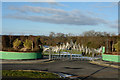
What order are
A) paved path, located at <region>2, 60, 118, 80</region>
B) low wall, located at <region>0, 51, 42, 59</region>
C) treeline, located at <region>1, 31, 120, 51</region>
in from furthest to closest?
treeline, located at <region>1, 31, 120, 51</region>
low wall, located at <region>0, 51, 42, 59</region>
paved path, located at <region>2, 60, 118, 80</region>

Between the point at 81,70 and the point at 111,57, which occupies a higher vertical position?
the point at 111,57

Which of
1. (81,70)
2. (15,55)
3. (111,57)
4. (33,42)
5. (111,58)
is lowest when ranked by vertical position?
(81,70)

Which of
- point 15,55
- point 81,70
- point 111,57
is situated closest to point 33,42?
point 15,55

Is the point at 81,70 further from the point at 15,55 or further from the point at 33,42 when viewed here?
the point at 33,42

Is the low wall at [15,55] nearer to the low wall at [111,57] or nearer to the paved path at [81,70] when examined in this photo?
the paved path at [81,70]

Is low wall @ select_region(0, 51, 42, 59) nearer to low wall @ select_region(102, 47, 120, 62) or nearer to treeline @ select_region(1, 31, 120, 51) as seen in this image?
treeline @ select_region(1, 31, 120, 51)

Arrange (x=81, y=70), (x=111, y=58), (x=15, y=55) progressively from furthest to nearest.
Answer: (x=111, y=58) < (x=15, y=55) < (x=81, y=70)

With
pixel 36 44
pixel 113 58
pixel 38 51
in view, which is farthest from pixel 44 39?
pixel 113 58

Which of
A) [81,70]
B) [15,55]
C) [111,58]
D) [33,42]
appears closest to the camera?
[81,70]

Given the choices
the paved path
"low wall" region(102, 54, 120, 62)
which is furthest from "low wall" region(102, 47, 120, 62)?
the paved path

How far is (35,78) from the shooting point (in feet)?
45.8

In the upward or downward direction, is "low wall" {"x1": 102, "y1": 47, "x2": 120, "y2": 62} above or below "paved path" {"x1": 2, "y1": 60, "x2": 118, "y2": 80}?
above

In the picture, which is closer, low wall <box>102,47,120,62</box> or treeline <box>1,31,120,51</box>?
low wall <box>102,47,120,62</box>

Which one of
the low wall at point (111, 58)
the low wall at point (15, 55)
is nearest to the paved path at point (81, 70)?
the low wall at point (15, 55)
